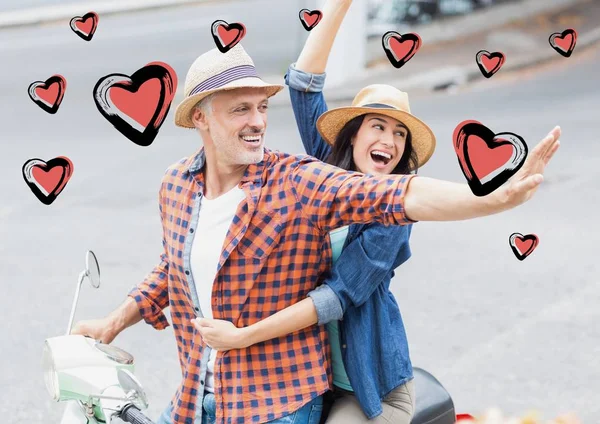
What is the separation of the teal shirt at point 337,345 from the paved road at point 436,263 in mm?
2630

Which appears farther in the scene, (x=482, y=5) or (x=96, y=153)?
(x=482, y=5)

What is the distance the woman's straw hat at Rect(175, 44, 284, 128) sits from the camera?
2875mm

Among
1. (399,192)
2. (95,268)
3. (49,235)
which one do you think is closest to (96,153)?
(49,235)

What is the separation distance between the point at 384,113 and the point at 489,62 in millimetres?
432

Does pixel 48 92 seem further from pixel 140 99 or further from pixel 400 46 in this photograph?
pixel 400 46

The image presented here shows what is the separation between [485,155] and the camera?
239cm

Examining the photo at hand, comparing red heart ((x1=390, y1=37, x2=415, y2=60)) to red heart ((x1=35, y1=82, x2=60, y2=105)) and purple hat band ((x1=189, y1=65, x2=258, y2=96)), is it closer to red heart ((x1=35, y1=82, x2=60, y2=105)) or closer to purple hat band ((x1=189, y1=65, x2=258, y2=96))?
purple hat band ((x1=189, y1=65, x2=258, y2=96))

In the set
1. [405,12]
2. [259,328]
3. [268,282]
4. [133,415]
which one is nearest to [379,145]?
[268,282]

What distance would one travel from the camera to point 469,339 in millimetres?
6348

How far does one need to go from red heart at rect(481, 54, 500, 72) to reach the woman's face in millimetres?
360

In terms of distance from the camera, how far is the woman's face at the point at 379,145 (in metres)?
3.29

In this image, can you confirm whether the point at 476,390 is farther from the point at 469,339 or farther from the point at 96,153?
the point at 96,153

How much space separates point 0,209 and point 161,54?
8096 millimetres

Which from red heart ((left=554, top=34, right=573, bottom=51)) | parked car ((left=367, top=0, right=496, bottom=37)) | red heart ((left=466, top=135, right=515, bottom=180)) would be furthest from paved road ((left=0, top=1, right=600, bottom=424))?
parked car ((left=367, top=0, right=496, bottom=37))
